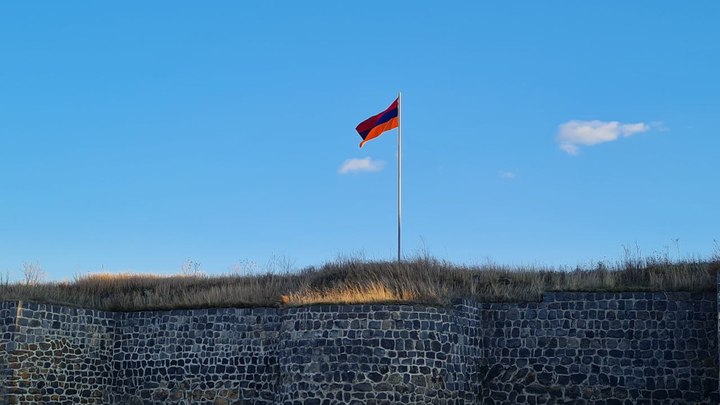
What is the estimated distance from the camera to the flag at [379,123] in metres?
25.5

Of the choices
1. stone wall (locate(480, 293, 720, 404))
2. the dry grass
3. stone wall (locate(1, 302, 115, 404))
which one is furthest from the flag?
stone wall (locate(1, 302, 115, 404))

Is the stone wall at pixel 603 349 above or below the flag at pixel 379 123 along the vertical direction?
below

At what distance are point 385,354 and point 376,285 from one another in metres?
1.95

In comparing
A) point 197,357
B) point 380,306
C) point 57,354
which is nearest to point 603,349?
point 380,306

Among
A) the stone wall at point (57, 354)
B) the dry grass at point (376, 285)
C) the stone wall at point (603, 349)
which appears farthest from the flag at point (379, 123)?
the stone wall at point (57, 354)

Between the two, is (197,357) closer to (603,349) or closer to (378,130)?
(378,130)

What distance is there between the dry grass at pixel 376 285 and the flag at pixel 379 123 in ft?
13.8

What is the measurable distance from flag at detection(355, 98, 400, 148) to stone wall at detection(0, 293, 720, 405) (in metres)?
6.28

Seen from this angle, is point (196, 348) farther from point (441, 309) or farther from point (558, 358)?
point (558, 358)

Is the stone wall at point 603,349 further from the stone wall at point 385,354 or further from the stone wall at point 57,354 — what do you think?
the stone wall at point 57,354

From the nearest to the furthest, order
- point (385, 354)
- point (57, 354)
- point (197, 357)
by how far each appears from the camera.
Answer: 1. point (385, 354)
2. point (57, 354)
3. point (197, 357)

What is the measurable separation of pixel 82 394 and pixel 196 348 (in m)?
3.19

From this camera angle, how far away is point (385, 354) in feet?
64.3

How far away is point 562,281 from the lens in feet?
70.9
